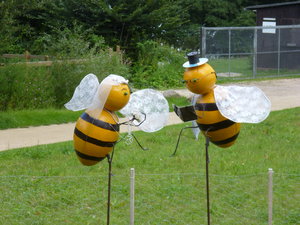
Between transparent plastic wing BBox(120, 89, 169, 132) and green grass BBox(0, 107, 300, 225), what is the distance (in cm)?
159

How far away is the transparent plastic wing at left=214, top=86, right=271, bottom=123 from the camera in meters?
4.60

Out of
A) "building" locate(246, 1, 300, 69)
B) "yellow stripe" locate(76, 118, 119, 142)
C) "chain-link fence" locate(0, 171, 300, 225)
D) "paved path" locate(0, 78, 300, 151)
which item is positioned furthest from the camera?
"building" locate(246, 1, 300, 69)

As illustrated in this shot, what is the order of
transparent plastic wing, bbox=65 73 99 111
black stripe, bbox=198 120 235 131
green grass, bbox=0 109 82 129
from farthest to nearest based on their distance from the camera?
green grass, bbox=0 109 82 129
black stripe, bbox=198 120 235 131
transparent plastic wing, bbox=65 73 99 111

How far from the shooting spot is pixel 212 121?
188 inches

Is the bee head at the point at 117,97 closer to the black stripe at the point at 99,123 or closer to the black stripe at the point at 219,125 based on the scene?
the black stripe at the point at 99,123

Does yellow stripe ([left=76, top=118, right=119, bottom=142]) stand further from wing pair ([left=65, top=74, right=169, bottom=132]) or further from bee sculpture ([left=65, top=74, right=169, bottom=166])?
wing pair ([left=65, top=74, right=169, bottom=132])

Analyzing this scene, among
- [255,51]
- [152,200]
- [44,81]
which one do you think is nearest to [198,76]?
[152,200]

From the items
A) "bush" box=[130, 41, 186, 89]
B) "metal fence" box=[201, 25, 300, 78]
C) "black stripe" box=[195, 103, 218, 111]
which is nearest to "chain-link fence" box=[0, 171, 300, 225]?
"black stripe" box=[195, 103, 218, 111]

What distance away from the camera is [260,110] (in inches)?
183

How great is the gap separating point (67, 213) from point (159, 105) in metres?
2.16

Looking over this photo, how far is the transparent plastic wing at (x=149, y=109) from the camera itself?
16.1ft

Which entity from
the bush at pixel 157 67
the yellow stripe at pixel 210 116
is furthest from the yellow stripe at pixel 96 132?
the bush at pixel 157 67

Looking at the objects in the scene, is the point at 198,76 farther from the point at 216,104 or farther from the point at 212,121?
the point at 212,121

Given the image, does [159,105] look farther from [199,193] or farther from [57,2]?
[57,2]
